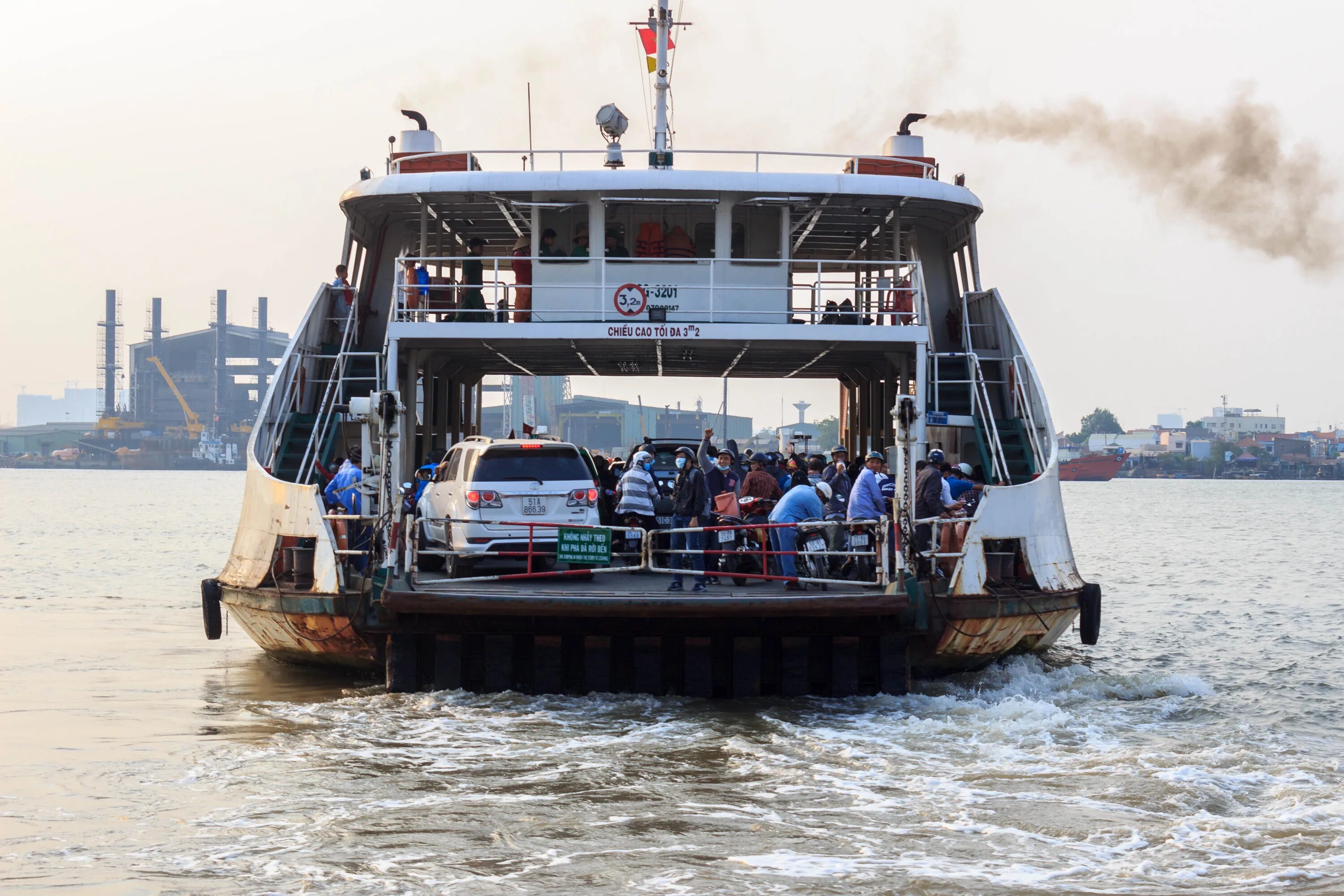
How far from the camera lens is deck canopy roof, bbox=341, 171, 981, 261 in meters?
16.5

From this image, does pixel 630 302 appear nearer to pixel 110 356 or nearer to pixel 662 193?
pixel 662 193

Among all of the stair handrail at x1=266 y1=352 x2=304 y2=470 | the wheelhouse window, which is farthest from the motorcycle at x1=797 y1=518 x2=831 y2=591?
the stair handrail at x1=266 y1=352 x2=304 y2=470

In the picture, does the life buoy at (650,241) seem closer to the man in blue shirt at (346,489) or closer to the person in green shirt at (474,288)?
the person in green shirt at (474,288)

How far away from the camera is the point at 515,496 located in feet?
46.5

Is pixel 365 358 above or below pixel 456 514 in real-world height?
above

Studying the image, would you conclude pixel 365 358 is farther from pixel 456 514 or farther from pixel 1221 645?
pixel 1221 645

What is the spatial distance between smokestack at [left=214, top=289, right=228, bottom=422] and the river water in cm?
17398

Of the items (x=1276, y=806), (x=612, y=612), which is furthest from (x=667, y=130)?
(x=1276, y=806)

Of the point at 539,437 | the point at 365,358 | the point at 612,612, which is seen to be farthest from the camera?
the point at 365,358

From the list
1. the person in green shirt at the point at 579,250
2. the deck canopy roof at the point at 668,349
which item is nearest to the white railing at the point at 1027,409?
the deck canopy roof at the point at 668,349

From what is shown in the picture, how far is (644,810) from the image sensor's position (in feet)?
33.5

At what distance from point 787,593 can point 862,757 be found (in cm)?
223

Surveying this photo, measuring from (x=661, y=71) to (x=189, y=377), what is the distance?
18722 centimetres

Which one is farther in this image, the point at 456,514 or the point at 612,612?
the point at 456,514
